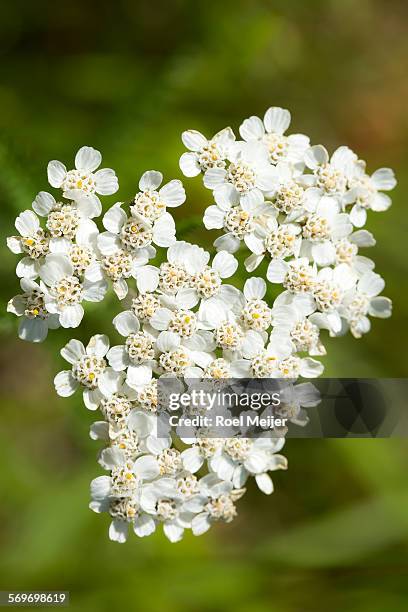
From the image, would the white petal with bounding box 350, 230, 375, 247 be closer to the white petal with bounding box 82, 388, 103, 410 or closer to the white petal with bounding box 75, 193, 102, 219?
the white petal with bounding box 75, 193, 102, 219

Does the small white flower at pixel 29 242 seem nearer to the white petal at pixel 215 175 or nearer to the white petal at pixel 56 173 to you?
the white petal at pixel 56 173

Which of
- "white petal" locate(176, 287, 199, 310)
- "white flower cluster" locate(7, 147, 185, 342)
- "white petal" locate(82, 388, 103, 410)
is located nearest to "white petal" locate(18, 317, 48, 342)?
"white flower cluster" locate(7, 147, 185, 342)

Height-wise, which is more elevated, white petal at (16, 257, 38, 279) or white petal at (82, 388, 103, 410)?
white petal at (16, 257, 38, 279)

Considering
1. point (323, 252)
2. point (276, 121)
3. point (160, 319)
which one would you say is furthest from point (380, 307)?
point (160, 319)

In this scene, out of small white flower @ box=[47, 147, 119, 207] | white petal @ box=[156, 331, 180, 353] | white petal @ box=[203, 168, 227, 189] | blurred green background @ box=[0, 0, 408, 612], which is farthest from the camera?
blurred green background @ box=[0, 0, 408, 612]

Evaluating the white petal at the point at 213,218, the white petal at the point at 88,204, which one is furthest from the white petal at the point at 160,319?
the white petal at the point at 88,204

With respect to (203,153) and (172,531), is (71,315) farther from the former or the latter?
(172,531)

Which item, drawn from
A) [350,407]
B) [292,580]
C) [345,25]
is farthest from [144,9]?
[292,580]
